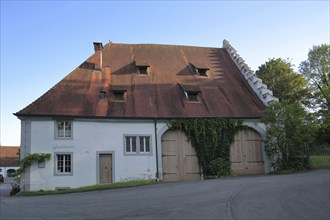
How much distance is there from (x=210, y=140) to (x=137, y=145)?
17.6ft

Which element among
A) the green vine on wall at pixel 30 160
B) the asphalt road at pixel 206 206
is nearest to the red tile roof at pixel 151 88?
the green vine on wall at pixel 30 160

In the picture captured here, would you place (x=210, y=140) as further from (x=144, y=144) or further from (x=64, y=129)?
(x=64, y=129)

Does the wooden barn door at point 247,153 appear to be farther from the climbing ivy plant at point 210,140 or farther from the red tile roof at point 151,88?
the red tile roof at point 151,88

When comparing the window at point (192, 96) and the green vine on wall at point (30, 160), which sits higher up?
the window at point (192, 96)

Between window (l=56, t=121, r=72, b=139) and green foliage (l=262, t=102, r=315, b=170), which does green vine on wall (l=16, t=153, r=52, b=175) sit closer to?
window (l=56, t=121, r=72, b=139)

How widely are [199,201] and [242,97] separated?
17337 millimetres

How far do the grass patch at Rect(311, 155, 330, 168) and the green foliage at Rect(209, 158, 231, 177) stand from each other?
6.34 metres

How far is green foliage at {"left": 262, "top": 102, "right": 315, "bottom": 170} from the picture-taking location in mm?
24281

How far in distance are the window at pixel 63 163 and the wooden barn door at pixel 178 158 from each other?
255 inches

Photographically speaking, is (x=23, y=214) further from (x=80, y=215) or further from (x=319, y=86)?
(x=319, y=86)

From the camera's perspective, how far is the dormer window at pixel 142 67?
29.1m

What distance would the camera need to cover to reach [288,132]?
80.9ft

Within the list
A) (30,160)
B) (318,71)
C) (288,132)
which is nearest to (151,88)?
(30,160)

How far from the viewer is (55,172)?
2302 centimetres
